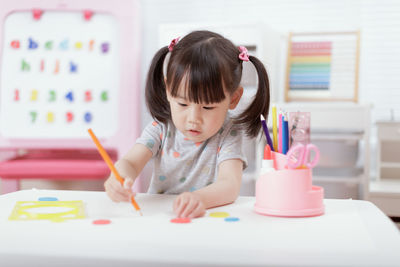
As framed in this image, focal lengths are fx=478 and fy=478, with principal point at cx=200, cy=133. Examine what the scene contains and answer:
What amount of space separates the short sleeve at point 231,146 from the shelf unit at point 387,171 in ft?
4.90

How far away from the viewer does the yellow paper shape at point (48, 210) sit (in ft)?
2.12

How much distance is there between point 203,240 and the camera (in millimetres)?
534

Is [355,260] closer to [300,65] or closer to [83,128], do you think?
[83,128]

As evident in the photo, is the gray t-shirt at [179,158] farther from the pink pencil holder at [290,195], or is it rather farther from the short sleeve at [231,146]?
the pink pencil holder at [290,195]

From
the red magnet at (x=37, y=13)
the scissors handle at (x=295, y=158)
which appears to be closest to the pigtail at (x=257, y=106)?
the scissors handle at (x=295, y=158)

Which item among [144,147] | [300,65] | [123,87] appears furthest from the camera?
[300,65]

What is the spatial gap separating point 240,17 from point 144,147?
6.42 ft

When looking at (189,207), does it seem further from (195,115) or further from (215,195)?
(195,115)

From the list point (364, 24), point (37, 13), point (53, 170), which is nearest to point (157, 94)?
point (53, 170)

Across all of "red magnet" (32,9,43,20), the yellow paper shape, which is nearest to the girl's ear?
the yellow paper shape

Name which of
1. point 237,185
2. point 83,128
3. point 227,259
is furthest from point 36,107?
point 227,259

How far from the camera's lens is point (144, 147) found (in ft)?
3.46

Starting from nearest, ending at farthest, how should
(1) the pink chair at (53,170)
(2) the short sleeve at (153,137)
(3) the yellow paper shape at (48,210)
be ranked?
(3) the yellow paper shape at (48,210) → (2) the short sleeve at (153,137) → (1) the pink chair at (53,170)

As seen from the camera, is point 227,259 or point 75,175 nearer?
point 227,259
